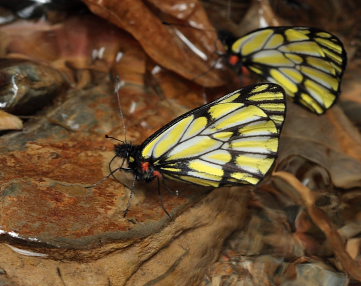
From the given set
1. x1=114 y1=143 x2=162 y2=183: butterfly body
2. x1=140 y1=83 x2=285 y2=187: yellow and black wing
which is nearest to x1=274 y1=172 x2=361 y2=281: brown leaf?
x1=140 y1=83 x2=285 y2=187: yellow and black wing

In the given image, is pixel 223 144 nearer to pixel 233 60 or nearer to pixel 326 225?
pixel 326 225

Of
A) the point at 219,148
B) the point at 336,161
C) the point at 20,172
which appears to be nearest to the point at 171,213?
the point at 219,148

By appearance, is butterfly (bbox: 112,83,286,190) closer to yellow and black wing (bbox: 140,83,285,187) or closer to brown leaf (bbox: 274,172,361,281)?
yellow and black wing (bbox: 140,83,285,187)

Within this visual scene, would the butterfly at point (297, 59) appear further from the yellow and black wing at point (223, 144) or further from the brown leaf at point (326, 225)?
the yellow and black wing at point (223, 144)

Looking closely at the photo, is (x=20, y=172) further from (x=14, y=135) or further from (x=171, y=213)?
(x=171, y=213)

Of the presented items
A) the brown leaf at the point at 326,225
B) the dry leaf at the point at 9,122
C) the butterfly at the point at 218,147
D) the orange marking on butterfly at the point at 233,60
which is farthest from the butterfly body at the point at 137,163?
the orange marking on butterfly at the point at 233,60

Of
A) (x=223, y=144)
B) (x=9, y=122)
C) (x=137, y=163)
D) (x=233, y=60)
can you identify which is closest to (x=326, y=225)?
(x=223, y=144)
